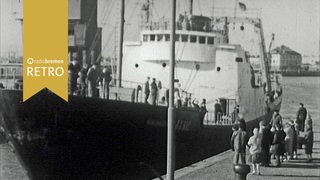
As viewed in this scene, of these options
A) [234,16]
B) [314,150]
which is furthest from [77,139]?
[314,150]

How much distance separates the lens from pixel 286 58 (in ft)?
29.7

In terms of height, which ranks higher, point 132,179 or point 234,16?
point 234,16

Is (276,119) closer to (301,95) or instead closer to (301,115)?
(301,115)

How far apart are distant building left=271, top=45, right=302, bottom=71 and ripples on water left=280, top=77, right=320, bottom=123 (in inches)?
7.7

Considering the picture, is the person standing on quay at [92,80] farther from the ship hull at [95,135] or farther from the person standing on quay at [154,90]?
the person standing on quay at [154,90]

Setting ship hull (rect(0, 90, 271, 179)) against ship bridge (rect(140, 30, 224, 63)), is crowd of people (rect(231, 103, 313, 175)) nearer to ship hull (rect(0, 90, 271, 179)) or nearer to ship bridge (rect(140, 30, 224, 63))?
ship hull (rect(0, 90, 271, 179))

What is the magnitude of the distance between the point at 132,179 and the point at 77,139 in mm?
1282

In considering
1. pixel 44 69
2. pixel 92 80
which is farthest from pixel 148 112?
pixel 44 69

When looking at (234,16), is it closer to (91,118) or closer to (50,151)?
(91,118)

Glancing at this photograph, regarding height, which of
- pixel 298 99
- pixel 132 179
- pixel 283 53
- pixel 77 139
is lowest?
pixel 132 179

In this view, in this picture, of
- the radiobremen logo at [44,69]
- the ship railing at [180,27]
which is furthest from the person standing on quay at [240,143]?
the radiobremen logo at [44,69]

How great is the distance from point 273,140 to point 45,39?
360cm

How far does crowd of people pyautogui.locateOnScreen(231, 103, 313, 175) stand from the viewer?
Result: 870 centimetres

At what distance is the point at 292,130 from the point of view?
966 cm
